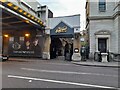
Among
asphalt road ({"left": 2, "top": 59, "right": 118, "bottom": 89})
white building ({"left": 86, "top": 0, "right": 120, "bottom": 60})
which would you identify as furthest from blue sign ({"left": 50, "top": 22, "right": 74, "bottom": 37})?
asphalt road ({"left": 2, "top": 59, "right": 118, "bottom": 89})

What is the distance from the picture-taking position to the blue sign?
847 inches

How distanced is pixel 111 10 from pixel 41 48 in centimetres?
1109

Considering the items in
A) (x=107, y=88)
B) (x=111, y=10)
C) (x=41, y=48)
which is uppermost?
(x=111, y=10)

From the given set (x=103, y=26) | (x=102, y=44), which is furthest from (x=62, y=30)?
(x=102, y=44)

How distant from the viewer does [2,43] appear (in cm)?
2488

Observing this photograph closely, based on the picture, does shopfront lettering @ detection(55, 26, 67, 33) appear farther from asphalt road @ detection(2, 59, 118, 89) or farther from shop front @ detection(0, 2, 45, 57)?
asphalt road @ detection(2, 59, 118, 89)

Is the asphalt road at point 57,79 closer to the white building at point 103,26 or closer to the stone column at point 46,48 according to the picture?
the stone column at point 46,48

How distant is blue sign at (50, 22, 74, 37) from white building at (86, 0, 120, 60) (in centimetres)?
368

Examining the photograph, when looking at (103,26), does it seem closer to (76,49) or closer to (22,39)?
(76,49)

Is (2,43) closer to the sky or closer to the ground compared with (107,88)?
closer to the sky

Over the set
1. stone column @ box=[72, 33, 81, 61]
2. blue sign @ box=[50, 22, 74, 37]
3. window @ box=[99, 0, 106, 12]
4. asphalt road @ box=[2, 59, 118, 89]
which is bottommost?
asphalt road @ box=[2, 59, 118, 89]

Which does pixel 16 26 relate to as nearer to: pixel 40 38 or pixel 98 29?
pixel 40 38

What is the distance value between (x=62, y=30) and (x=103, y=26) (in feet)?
19.1

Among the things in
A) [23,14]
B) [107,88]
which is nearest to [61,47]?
[23,14]
